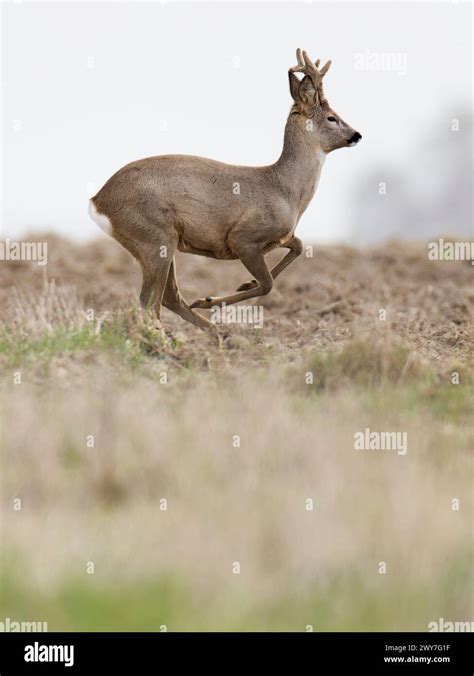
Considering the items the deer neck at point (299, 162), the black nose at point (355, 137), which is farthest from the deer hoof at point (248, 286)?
the black nose at point (355, 137)

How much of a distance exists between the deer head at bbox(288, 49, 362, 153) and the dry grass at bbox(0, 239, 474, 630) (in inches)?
74.9

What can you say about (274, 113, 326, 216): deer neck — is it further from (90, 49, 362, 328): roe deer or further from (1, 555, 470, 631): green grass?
(1, 555, 470, 631): green grass

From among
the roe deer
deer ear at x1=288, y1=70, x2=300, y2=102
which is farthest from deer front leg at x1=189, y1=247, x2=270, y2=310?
deer ear at x1=288, y1=70, x2=300, y2=102

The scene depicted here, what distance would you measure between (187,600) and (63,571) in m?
0.68

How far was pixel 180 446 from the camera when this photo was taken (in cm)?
718

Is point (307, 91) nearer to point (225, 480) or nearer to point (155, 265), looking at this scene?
point (155, 265)

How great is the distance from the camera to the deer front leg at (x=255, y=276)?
1112 cm

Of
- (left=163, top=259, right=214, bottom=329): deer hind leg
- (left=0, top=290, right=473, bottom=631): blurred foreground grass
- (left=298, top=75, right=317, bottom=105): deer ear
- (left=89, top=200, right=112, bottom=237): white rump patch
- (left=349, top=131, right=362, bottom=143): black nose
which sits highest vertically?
(left=298, top=75, right=317, bottom=105): deer ear

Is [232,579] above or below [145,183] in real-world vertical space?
below

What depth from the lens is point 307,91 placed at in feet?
37.5

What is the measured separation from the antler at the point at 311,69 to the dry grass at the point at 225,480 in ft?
7.88

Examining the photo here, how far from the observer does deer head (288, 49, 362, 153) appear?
11422mm

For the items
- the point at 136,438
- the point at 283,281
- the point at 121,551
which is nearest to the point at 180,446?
the point at 136,438
